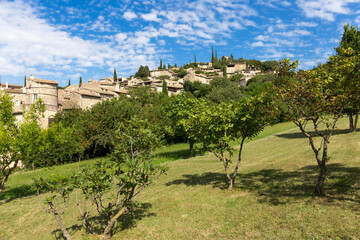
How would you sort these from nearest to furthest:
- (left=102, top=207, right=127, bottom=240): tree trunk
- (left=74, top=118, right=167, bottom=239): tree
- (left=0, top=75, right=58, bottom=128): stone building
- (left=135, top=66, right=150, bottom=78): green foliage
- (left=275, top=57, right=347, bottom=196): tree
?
(left=74, top=118, right=167, bottom=239): tree
(left=102, top=207, right=127, bottom=240): tree trunk
(left=275, top=57, right=347, bottom=196): tree
(left=0, top=75, right=58, bottom=128): stone building
(left=135, top=66, right=150, bottom=78): green foliage

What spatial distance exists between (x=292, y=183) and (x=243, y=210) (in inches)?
172

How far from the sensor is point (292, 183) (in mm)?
12867

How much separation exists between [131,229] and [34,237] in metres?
4.99

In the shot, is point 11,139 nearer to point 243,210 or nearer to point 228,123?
point 228,123

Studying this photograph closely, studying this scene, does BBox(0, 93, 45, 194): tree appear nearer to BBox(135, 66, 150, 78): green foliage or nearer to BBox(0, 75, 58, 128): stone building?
BBox(0, 75, 58, 128): stone building

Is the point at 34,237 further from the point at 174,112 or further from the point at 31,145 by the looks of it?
the point at 174,112

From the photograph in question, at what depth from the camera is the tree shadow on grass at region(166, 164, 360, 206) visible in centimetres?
1044

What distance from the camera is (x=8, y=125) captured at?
19781 mm

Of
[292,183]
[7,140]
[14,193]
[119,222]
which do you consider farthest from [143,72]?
[119,222]

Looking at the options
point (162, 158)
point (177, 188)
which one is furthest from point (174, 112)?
point (177, 188)

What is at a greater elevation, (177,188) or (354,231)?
(354,231)

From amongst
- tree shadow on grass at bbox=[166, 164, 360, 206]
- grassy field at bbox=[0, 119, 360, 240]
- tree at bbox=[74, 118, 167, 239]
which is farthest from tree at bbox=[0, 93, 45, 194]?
tree at bbox=[74, 118, 167, 239]

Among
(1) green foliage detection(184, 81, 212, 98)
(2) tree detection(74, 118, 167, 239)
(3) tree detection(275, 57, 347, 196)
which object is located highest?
(1) green foliage detection(184, 81, 212, 98)

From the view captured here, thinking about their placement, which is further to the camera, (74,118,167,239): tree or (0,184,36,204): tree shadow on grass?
(0,184,36,204): tree shadow on grass
